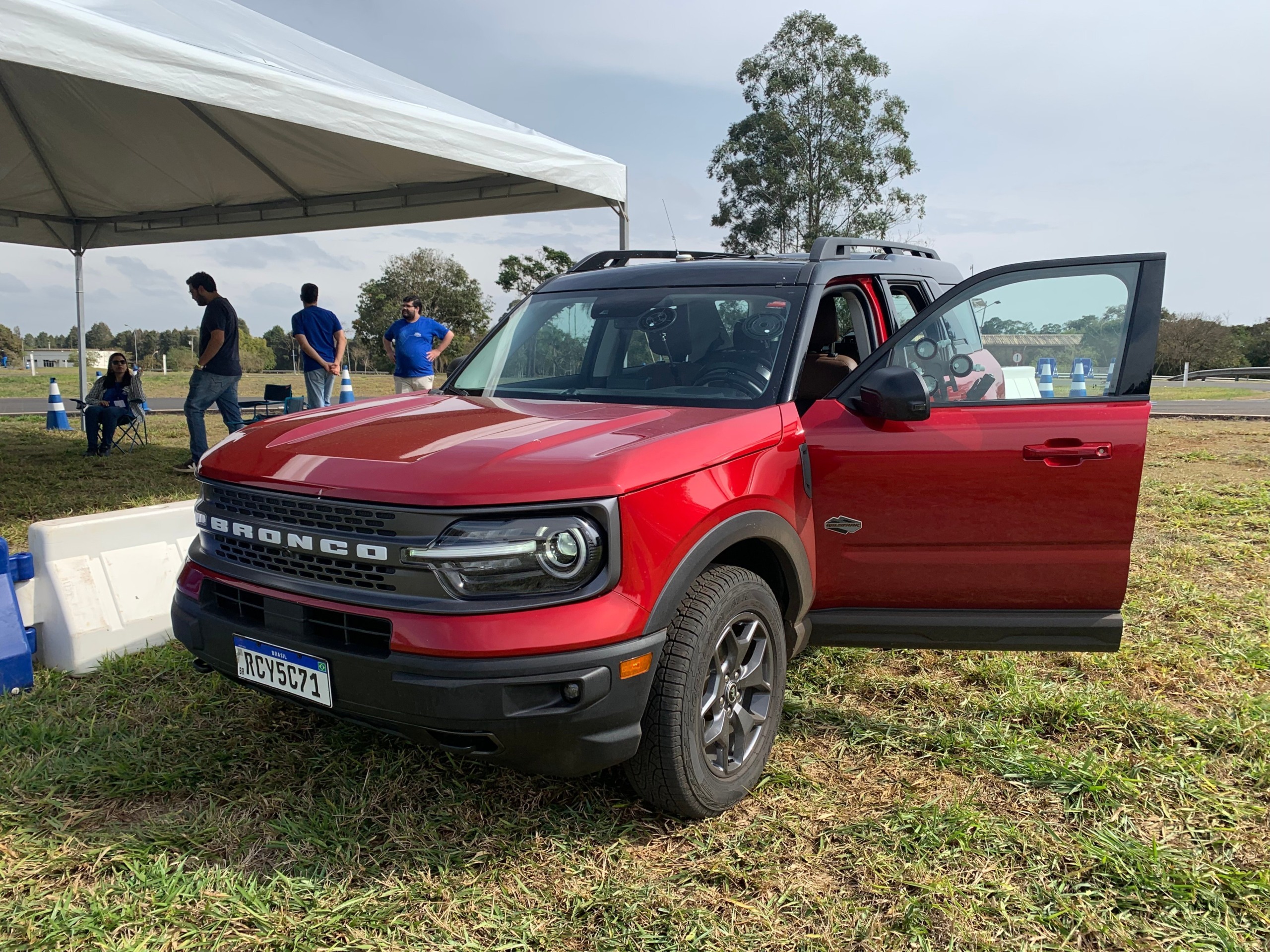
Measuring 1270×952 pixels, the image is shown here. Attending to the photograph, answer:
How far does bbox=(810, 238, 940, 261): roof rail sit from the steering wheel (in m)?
0.65

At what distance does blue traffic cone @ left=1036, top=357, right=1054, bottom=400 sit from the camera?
3.17 meters

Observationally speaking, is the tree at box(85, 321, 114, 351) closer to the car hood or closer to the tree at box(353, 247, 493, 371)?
the tree at box(353, 247, 493, 371)

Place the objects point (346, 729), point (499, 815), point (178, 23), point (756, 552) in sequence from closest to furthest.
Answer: point (499, 815) < point (756, 552) < point (346, 729) < point (178, 23)

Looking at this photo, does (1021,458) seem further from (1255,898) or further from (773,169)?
(773,169)

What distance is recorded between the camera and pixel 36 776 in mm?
2859

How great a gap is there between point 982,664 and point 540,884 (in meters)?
2.43

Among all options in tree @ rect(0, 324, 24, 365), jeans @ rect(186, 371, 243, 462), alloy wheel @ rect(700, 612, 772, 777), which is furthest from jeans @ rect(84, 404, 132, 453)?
tree @ rect(0, 324, 24, 365)

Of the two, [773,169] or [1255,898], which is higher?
[773,169]

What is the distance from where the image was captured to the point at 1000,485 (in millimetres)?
2994

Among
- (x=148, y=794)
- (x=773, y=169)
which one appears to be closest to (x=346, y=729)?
(x=148, y=794)

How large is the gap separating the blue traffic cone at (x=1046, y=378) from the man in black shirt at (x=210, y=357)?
7.28m

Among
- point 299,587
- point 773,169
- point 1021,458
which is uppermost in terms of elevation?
point 773,169

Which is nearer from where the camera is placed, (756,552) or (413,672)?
(413,672)

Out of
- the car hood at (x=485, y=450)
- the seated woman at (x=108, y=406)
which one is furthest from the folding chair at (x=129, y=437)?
the car hood at (x=485, y=450)
